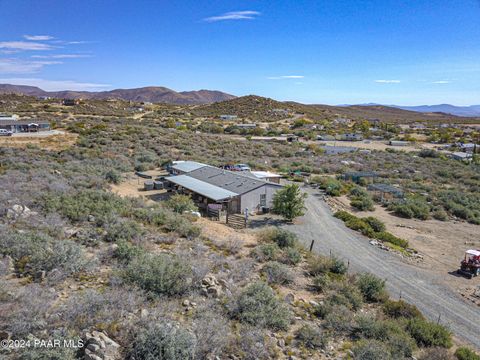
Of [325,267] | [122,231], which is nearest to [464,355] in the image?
[325,267]

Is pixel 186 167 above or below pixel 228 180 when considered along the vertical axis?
above

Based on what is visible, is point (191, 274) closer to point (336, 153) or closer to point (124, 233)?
point (124, 233)

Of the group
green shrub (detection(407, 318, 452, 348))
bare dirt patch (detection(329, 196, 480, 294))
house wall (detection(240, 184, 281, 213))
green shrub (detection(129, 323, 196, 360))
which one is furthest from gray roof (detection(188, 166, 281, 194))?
green shrub (detection(129, 323, 196, 360))

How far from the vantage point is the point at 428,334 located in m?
9.84

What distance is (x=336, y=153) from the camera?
59.9 meters

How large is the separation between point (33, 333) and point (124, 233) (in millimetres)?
6530

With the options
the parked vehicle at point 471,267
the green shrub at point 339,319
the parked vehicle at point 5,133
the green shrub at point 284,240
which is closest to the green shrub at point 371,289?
the green shrub at point 339,319

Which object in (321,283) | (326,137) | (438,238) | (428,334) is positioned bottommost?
(438,238)

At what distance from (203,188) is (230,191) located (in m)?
2.30

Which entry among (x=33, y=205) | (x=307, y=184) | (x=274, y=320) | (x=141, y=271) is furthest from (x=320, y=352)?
(x=307, y=184)

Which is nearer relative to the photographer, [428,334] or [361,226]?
[428,334]

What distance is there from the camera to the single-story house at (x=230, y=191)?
77.7 ft

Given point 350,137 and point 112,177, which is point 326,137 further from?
point 112,177

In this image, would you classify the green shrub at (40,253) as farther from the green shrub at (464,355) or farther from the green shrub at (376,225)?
the green shrub at (376,225)
